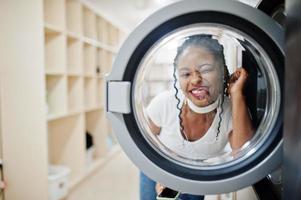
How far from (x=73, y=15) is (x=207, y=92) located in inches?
97.6

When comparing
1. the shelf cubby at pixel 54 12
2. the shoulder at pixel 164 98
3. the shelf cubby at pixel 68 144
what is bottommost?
the shelf cubby at pixel 68 144

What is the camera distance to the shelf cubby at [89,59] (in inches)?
135

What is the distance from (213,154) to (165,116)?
209 mm

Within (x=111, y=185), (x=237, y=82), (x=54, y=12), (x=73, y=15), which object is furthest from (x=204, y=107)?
(x=73, y=15)

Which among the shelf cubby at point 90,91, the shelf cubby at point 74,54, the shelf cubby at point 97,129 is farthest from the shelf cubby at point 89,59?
the shelf cubby at point 97,129

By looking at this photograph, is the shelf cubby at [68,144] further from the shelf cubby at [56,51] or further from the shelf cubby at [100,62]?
the shelf cubby at [100,62]

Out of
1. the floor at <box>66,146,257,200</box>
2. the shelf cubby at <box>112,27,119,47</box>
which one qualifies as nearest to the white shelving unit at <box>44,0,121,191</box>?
the floor at <box>66,146,257,200</box>

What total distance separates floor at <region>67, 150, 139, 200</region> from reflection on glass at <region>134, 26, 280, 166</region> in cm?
182

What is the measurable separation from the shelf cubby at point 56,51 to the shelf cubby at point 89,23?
86 cm

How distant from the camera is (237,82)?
34.6 inches

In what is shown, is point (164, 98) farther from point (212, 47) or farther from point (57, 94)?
point (57, 94)

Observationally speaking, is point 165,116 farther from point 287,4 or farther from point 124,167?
point 124,167

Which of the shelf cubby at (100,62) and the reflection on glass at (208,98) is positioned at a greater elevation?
the shelf cubby at (100,62)

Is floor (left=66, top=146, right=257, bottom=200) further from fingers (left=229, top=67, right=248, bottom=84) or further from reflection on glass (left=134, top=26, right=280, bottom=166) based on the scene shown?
fingers (left=229, top=67, right=248, bottom=84)
